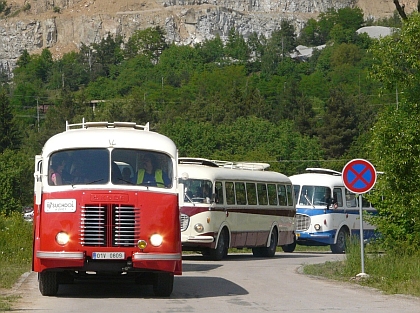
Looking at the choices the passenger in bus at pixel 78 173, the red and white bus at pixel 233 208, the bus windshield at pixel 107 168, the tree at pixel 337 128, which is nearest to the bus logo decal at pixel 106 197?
the bus windshield at pixel 107 168

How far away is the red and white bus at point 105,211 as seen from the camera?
647 inches

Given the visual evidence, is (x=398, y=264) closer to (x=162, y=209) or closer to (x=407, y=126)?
(x=407, y=126)

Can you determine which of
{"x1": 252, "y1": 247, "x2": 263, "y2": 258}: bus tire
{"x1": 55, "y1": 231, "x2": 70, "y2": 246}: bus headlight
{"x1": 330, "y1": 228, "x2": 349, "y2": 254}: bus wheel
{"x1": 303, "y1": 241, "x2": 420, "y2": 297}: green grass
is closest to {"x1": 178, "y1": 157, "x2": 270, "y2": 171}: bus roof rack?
{"x1": 252, "y1": 247, "x2": 263, "y2": 258}: bus tire

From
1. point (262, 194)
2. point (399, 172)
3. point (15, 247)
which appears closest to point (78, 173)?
point (399, 172)

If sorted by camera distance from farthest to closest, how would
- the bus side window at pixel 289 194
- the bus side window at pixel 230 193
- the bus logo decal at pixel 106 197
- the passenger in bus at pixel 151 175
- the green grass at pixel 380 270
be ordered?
the bus side window at pixel 289 194 < the bus side window at pixel 230 193 < the green grass at pixel 380 270 < the passenger in bus at pixel 151 175 < the bus logo decal at pixel 106 197

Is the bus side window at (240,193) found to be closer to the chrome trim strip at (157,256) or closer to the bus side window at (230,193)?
the bus side window at (230,193)

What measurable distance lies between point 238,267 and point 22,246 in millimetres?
5432

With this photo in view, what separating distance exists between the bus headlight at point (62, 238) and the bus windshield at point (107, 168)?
2.90 ft

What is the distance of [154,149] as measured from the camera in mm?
17422

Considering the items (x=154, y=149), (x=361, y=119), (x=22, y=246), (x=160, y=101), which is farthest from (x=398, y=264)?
(x=160, y=101)

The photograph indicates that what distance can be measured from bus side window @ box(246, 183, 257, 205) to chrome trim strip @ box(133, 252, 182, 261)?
49.8 feet

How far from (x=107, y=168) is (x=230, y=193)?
1375 cm

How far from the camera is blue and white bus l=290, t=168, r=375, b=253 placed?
Result: 39.0 meters

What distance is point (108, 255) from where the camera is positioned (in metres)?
16.4
